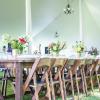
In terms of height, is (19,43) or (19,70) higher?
(19,43)

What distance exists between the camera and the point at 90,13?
43.9ft

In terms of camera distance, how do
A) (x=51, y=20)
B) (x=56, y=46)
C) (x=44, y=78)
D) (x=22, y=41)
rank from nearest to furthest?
(x=44, y=78) → (x=22, y=41) → (x=56, y=46) → (x=51, y=20)

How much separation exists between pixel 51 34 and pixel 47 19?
1752 millimetres

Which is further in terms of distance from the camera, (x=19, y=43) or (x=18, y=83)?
(x=19, y=43)

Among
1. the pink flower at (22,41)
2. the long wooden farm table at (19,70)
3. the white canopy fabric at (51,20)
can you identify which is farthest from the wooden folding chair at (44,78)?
the white canopy fabric at (51,20)

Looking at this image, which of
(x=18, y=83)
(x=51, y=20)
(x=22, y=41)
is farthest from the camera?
(x=51, y=20)

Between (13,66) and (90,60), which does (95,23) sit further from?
(13,66)

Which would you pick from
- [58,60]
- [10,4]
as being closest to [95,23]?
[10,4]

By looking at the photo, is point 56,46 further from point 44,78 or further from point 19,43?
point 44,78

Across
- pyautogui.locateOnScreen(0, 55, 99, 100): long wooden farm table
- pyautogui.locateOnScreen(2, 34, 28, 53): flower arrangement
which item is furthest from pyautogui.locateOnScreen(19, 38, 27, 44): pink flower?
pyautogui.locateOnScreen(0, 55, 99, 100): long wooden farm table

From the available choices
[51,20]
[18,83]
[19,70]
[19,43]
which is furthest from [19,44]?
[51,20]

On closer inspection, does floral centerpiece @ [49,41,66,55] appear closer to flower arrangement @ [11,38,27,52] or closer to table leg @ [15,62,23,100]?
flower arrangement @ [11,38,27,52]

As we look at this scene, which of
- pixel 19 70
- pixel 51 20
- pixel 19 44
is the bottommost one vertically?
pixel 19 70

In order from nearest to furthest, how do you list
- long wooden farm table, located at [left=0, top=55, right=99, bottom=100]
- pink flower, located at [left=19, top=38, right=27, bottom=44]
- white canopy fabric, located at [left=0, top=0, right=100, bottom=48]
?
long wooden farm table, located at [left=0, top=55, right=99, bottom=100]
pink flower, located at [left=19, top=38, right=27, bottom=44]
white canopy fabric, located at [left=0, top=0, right=100, bottom=48]
